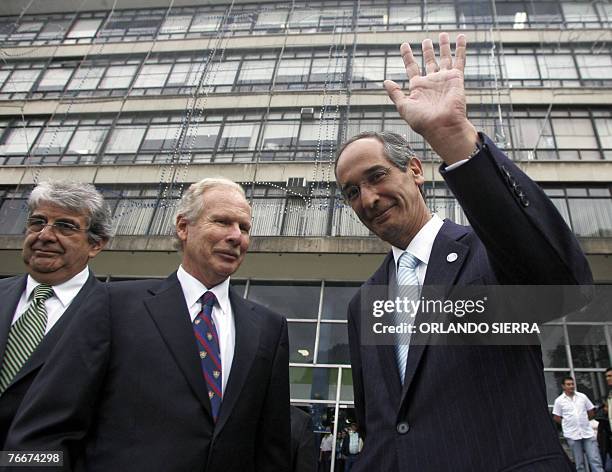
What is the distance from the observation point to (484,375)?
1367 millimetres

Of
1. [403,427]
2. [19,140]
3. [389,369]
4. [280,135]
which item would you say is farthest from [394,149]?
[19,140]

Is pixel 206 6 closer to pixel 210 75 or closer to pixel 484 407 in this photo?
pixel 210 75

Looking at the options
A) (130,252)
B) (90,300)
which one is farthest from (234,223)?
(130,252)

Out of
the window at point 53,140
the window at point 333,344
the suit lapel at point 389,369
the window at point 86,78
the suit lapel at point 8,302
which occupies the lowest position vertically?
the suit lapel at point 389,369

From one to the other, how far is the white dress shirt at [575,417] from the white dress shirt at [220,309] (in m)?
6.55

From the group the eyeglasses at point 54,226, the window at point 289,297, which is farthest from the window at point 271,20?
the eyeglasses at point 54,226

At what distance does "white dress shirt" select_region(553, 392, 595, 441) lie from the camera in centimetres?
630

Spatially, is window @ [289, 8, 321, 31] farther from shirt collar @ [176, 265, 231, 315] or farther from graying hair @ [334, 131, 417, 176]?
shirt collar @ [176, 265, 231, 315]

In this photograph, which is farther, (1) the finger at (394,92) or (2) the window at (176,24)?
(2) the window at (176,24)

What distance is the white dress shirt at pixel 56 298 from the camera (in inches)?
93.2

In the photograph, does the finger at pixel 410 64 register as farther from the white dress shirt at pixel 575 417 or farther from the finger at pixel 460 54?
the white dress shirt at pixel 575 417

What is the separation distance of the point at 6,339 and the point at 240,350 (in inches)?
47.2

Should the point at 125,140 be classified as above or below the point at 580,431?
above

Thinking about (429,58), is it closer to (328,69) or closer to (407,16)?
(328,69)
